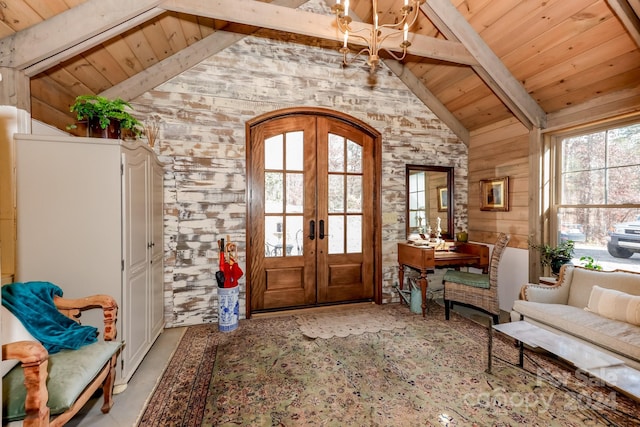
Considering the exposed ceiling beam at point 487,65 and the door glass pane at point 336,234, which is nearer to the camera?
the exposed ceiling beam at point 487,65

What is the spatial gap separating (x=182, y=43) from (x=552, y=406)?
446 cm

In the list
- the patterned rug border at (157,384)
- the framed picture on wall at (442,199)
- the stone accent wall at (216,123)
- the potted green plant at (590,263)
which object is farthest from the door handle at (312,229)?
the potted green plant at (590,263)

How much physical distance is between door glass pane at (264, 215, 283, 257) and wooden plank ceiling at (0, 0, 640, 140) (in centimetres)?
196

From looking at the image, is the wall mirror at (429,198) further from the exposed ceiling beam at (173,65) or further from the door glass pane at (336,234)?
the exposed ceiling beam at (173,65)

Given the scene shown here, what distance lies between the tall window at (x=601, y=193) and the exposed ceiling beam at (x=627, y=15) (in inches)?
36.1

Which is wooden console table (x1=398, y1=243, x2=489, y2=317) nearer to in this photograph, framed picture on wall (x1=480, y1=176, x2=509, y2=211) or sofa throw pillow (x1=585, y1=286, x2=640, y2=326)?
framed picture on wall (x1=480, y1=176, x2=509, y2=211)

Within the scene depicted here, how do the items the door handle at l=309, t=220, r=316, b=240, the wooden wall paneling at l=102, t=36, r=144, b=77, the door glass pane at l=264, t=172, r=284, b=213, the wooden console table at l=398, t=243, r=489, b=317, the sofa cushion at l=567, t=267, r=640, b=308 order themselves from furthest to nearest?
1. the door handle at l=309, t=220, r=316, b=240
2. the door glass pane at l=264, t=172, r=284, b=213
3. the wooden console table at l=398, t=243, r=489, b=317
4. the wooden wall paneling at l=102, t=36, r=144, b=77
5. the sofa cushion at l=567, t=267, r=640, b=308

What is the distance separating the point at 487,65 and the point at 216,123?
10.0ft

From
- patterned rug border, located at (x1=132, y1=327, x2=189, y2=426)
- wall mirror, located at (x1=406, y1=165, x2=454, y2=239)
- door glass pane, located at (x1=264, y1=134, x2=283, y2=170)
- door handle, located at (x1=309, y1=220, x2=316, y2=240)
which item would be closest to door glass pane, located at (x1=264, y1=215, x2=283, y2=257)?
door handle, located at (x1=309, y1=220, x2=316, y2=240)

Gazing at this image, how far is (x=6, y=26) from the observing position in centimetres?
202

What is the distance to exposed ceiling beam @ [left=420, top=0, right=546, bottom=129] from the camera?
3088 mm

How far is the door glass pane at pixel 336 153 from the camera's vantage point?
4066mm

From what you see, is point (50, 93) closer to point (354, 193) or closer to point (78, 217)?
point (78, 217)

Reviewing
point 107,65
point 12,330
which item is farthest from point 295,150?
point 12,330
